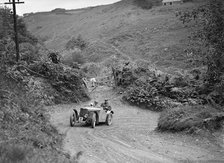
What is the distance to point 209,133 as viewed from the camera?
1467cm

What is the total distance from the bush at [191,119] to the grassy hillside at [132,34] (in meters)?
27.0

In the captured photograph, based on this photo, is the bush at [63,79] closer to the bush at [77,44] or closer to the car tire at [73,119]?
the car tire at [73,119]

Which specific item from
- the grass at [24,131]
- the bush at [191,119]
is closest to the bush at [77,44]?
the grass at [24,131]

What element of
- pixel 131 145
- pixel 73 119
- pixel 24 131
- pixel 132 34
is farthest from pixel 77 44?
pixel 24 131

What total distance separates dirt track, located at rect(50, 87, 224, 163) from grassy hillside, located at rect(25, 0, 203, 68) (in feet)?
91.3

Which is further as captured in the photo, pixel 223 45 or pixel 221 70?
pixel 221 70

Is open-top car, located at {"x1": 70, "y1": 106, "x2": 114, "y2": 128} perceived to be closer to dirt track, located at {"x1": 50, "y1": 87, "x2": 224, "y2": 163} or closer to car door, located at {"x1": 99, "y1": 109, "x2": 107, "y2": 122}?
car door, located at {"x1": 99, "y1": 109, "x2": 107, "y2": 122}

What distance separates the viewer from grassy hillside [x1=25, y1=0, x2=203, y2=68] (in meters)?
52.2

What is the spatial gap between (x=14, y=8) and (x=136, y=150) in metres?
17.8

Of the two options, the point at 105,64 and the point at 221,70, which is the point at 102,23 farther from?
the point at 221,70

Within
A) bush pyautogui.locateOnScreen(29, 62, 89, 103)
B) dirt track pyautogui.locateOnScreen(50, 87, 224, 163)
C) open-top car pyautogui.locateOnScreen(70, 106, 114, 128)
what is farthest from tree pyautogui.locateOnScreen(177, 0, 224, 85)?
bush pyautogui.locateOnScreen(29, 62, 89, 103)

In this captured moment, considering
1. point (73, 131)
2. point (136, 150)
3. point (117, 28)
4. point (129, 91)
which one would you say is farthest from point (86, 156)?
point (117, 28)

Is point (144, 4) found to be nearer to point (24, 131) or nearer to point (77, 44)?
point (77, 44)

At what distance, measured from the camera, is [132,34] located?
6531 cm
